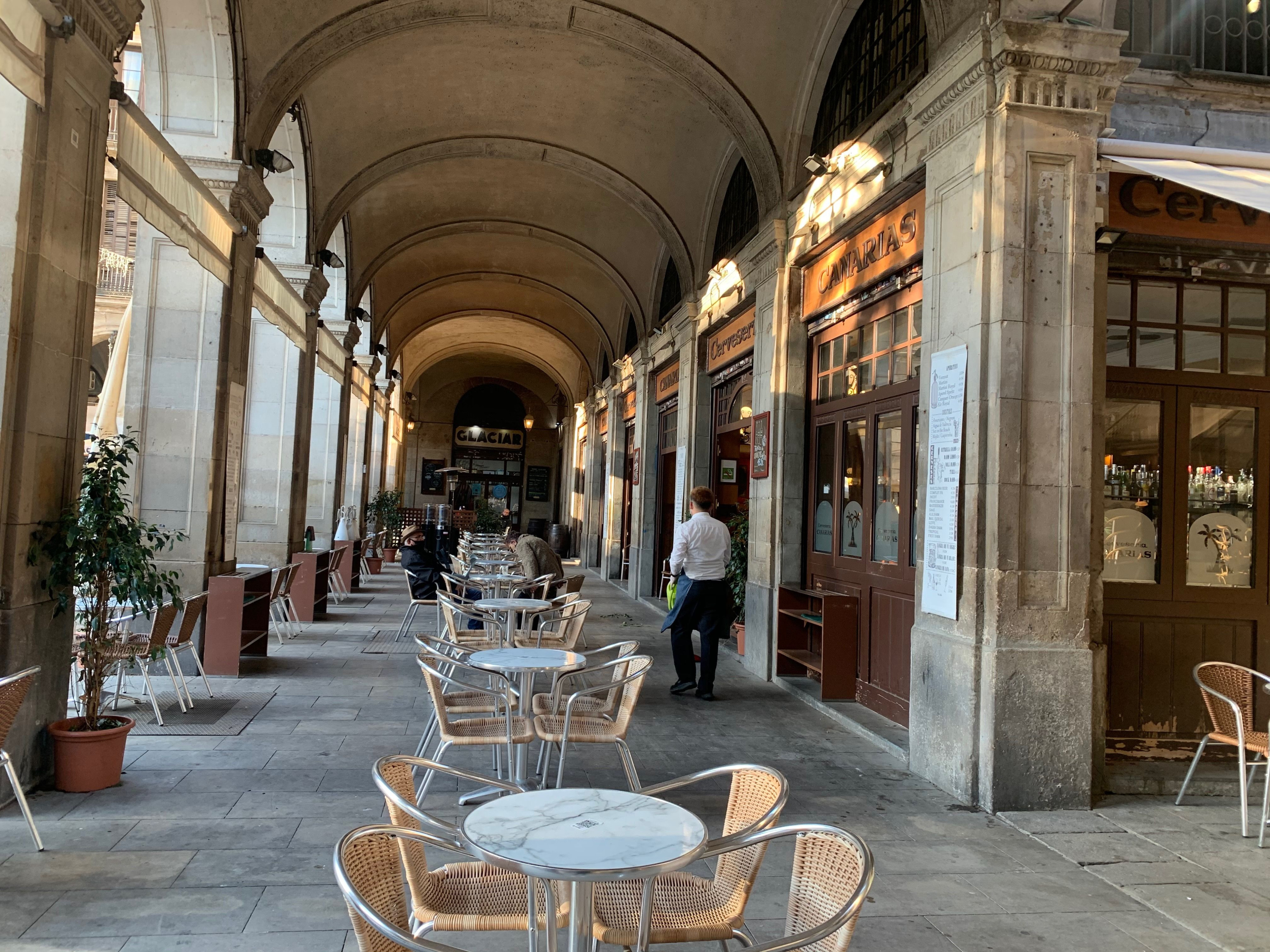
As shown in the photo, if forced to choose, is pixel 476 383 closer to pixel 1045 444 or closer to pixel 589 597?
pixel 589 597

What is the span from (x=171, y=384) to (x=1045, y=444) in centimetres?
610

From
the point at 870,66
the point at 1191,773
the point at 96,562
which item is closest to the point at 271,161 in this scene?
the point at 96,562

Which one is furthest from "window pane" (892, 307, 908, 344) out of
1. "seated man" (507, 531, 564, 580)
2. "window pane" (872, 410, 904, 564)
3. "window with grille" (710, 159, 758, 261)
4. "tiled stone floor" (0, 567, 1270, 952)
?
"seated man" (507, 531, 564, 580)

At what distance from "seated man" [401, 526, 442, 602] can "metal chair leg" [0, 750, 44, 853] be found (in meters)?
4.99

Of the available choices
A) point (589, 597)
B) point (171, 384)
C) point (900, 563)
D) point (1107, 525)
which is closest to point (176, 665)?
point (171, 384)

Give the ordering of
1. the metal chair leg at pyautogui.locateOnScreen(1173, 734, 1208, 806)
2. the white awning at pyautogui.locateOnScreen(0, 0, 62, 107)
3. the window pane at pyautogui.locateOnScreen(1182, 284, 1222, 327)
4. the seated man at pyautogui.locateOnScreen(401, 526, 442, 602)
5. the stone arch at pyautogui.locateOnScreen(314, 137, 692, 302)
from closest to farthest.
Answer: the white awning at pyautogui.locateOnScreen(0, 0, 62, 107) < the metal chair leg at pyautogui.locateOnScreen(1173, 734, 1208, 806) < the window pane at pyautogui.locateOnScreen(1182, 284, 1222, 327) < the seated man at pyautogui.locateOnScreen(401, 526, 442, 602) < the stone arch at pyautogui.locateOnScreen(314, 137, 692, 302)

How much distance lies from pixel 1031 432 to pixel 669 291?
358 inches

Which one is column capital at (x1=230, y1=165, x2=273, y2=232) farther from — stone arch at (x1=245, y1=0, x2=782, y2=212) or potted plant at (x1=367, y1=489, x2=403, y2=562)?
potted plant at (x1=367, y1=489, x2=403, y2=562)

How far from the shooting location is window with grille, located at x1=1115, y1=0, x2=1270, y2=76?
4898mm

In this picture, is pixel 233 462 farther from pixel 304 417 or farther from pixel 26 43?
pixel 26 43

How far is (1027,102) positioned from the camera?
4.25m

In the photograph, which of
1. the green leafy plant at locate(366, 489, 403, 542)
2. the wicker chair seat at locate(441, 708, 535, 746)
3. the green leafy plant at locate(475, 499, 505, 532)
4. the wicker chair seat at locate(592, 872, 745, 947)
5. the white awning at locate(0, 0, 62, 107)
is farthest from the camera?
the green leafy plant at locate(475, 499, 505, 532)

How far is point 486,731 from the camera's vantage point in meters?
3.71

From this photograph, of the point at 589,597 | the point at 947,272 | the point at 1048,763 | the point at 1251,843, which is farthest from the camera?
the point at 589,597
